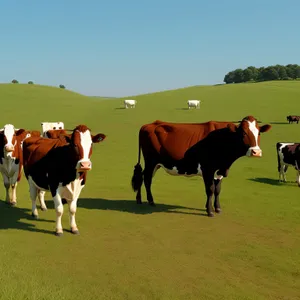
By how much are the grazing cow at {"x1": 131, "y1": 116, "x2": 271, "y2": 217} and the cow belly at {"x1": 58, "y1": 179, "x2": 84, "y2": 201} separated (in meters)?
3.06

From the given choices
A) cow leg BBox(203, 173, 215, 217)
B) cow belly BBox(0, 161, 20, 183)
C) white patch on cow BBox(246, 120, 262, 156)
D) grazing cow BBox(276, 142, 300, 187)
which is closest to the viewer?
white patch on cow BBox(246, 120, 262, 156)

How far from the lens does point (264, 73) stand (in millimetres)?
127688

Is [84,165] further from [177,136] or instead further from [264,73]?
[264,73]

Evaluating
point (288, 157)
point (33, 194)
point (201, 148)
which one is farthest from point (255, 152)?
point (288, 157)

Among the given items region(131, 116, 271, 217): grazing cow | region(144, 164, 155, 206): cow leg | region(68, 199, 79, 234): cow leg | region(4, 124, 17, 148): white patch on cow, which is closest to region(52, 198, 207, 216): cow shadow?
region(144, 164, 155, 206): cow leg

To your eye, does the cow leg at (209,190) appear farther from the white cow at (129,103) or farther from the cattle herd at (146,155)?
the white cow at (129,103)

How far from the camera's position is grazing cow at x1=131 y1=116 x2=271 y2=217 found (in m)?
8.90

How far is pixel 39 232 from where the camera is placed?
7.89m

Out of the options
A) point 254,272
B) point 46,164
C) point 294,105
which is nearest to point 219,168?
point 254,272

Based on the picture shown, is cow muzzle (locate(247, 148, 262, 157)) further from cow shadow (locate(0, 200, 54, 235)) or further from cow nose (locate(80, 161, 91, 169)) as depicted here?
cow shadow (locate(0, 200, 54, 235))

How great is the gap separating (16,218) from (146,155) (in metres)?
3.83

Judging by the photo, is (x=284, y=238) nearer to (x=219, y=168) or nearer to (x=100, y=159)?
(x=219, y=168)

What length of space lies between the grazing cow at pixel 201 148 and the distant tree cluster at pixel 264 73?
123032 millimetres

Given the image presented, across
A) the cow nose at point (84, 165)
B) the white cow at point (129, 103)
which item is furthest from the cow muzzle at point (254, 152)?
the white cow at point (129, 103)
